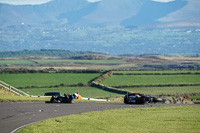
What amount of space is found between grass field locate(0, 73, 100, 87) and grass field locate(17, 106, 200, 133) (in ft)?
166

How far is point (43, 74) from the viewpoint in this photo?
97.8m

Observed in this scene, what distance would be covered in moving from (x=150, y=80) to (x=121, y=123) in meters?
64.7

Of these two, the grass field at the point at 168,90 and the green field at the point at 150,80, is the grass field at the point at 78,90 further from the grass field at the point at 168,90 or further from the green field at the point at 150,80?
the green field at the point at 150,80

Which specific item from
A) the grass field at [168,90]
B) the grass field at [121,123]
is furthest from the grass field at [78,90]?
the grass field at [121,123]

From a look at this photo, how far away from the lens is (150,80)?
301 ft

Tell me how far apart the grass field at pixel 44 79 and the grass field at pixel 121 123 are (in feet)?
166

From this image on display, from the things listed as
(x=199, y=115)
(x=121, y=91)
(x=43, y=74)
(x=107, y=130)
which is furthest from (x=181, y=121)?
(x=43, y=74)

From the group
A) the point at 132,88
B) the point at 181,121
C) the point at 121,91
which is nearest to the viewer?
the point at 181,121

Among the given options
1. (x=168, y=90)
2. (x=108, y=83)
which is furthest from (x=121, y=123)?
(x=108, y=83)

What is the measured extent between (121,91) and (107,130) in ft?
171

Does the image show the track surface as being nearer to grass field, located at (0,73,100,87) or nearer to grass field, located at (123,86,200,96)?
grass field, located at (123,86,200,96)

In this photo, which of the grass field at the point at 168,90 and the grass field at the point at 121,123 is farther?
the grass field at the point at 168,90

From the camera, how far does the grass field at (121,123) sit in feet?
81.4

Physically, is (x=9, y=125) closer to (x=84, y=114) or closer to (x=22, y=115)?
(x=22, y=115)
